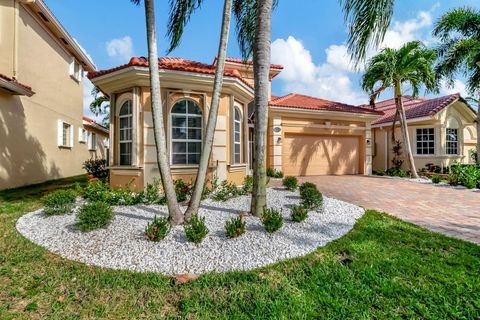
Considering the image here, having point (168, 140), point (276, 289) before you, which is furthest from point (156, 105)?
point (276, 289)

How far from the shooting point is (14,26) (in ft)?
32.2

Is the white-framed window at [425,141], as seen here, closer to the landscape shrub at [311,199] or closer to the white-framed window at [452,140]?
the white-framed window at [452,140]

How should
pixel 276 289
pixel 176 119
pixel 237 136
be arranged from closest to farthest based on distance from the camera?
pixel 276 289 < pixel 176 119 < pixel 237 136

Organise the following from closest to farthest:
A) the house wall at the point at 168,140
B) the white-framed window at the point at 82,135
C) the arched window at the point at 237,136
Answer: the house wall at the point at 168,140
the arched window at the point at 237,136
the white-framed window at the point at 82,135

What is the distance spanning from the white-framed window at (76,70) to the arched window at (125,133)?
9.93 m

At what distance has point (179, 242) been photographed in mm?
4254

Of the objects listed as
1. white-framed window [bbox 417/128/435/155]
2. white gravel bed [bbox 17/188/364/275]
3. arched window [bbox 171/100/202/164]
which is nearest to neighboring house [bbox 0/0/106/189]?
Result: white gravel bed [bbox 17/188/364/275]

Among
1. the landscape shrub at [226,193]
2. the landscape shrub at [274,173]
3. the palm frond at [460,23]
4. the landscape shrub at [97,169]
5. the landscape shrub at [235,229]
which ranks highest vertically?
the palm frond at [460,23]

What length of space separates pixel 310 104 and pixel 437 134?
8.71 meters

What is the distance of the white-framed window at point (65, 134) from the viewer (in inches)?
524

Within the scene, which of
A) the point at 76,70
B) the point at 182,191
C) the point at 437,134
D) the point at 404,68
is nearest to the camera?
the point at 182,191

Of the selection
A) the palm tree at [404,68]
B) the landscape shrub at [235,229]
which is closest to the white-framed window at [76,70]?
the landscape shrub at [235,229]

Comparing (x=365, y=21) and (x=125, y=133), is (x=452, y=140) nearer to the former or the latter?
(x=365, y=21)

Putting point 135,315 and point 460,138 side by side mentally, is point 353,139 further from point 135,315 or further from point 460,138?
point 135,315
